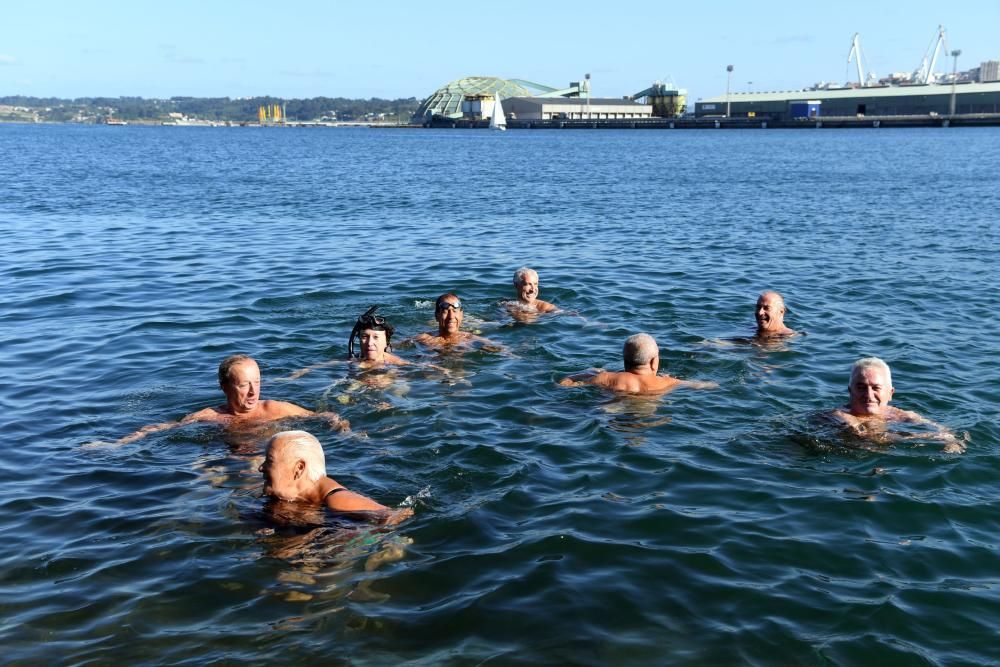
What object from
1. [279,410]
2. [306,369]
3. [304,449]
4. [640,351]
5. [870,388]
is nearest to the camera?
[304,449]

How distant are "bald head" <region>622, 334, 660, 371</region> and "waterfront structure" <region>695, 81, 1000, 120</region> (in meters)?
145

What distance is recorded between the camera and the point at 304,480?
6883 mm

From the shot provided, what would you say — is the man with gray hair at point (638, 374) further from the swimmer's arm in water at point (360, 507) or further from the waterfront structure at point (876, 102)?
the waterfront structure at point (876, 102)

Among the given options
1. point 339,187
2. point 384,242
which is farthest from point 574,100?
point 384,242

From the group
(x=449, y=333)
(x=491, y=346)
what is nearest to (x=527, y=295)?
(x=491, y=346)

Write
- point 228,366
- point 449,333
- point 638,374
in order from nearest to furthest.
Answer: point 228,366 → point 638,374 → point 449,333

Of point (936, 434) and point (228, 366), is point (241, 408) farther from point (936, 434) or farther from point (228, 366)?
point (936, 434)

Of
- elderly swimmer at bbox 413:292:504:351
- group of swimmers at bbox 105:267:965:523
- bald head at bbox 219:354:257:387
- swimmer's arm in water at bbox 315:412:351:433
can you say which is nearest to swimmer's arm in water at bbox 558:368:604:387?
group of swimmers at bbox 105:267:965:523

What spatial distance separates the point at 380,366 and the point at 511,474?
3.68 m

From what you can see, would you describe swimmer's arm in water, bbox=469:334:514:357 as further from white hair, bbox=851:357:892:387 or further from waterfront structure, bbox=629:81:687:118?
waterfront structure, bbox=629:81:687:118

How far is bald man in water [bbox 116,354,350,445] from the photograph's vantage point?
902 cm

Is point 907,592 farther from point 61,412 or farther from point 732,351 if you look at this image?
point 61,412

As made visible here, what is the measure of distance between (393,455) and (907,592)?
4826 mm

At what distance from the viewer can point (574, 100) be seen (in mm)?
199375
